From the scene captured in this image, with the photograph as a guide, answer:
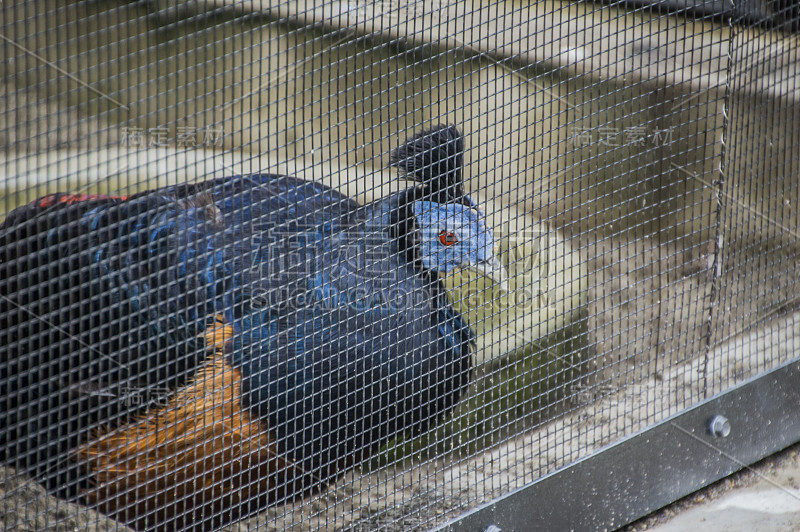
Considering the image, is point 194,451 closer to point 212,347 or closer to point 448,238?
point 212,347

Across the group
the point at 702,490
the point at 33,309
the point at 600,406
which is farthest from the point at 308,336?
the point at 702,490

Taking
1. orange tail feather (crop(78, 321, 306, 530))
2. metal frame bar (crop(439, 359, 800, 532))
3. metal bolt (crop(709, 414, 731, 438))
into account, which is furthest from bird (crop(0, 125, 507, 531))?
metal bolt (crop(709, 414, 731, 438))

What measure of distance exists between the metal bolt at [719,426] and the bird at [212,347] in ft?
2.04

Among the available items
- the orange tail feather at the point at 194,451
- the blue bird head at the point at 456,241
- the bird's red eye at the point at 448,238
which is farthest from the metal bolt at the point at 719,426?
the orange tail feather at the point at 194,451

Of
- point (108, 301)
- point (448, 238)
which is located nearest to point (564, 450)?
point (448, 238)

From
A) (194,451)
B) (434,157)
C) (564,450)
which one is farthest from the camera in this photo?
(564,450)

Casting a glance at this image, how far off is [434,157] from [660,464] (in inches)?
33.6

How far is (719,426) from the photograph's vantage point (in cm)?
168

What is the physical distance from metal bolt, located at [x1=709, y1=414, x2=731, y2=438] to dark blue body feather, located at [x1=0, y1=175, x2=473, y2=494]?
23.2 inches

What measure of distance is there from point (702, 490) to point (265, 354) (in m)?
1.09

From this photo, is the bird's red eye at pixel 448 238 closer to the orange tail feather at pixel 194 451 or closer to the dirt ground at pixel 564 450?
the dirt ground at pixel 564 450

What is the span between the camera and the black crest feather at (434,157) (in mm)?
1556

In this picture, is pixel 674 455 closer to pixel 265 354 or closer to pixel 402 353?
pixel 402 353

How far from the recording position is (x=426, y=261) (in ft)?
5.84
